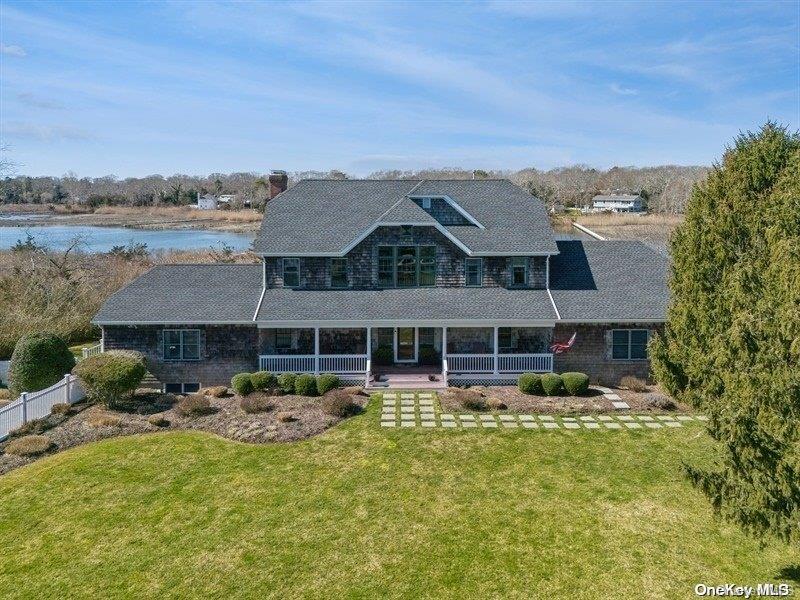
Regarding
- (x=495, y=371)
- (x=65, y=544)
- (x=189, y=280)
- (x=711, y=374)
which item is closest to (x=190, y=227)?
(x=189, y=280)

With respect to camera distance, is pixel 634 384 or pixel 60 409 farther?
pixel 634 384

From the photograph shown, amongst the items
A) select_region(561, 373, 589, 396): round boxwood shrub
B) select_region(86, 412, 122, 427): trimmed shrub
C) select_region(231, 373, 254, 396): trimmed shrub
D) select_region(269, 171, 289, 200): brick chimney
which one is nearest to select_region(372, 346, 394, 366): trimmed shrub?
select_region(231, 373, 254, 396): trimmed shrub

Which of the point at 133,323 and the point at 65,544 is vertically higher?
the point at 133,323

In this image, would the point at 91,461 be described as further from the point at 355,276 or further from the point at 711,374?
the point at 711,374

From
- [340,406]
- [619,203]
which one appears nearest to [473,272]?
[340,406]

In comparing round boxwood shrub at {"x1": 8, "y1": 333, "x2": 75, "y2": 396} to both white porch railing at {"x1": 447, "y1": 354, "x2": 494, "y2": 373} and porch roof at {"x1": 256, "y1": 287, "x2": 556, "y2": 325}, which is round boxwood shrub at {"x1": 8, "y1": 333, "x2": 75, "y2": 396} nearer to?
porch roof at {"x1": 256, "y1": 287, "x2": 556, "y2": 325}

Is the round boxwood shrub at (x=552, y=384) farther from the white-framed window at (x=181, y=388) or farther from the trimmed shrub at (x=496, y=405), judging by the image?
the white-framed window at (x=181, y=388)

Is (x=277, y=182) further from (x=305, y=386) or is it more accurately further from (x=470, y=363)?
(x=470, y=363)

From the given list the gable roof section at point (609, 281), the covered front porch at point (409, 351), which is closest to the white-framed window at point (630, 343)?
the gable roof section at point (609, 281)
